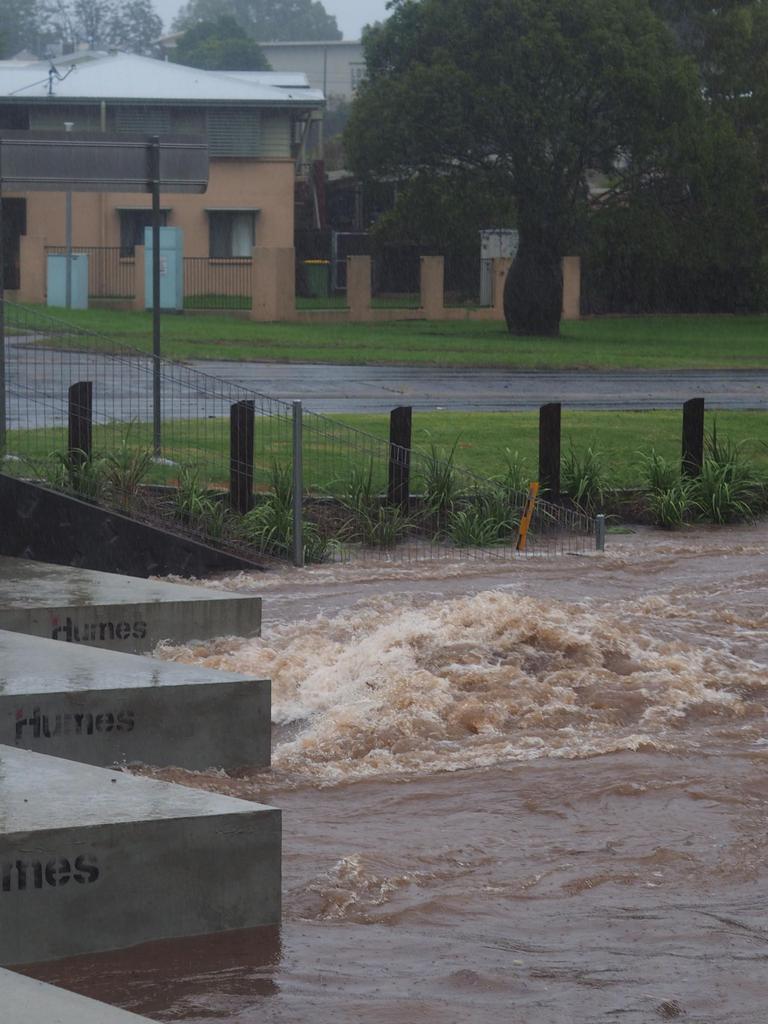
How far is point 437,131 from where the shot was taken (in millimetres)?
37906

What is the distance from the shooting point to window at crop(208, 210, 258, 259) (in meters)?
51.7

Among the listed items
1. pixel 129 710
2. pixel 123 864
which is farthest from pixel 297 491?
pixel 123 864

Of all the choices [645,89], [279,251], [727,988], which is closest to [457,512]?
[727,988]

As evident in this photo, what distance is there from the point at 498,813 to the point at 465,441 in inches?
415

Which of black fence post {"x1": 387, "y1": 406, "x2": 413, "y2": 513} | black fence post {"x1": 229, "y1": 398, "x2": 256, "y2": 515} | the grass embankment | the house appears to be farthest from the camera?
the house

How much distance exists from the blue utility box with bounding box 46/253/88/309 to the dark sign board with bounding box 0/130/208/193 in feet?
91.4

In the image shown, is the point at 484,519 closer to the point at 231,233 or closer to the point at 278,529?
the point at 278,529

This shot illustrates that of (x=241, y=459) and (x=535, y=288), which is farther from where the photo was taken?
(x=535, y=288)

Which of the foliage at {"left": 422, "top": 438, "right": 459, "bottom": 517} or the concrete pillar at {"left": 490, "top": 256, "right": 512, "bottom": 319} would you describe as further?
the concrete pillar at {"left": 490, "top": 256, "right": 512, "bottom": 319}

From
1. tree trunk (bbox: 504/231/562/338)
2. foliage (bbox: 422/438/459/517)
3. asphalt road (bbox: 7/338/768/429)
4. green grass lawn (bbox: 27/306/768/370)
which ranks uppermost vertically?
tree trunk (bbox: 504/231/562/338)

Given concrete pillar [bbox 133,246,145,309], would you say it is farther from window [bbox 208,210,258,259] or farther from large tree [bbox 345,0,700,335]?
window [bbox 208,210,258,259]

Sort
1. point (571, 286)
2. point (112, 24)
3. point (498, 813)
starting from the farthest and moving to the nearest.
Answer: point (112, 24)
point (571, 286)
point (498, 813)

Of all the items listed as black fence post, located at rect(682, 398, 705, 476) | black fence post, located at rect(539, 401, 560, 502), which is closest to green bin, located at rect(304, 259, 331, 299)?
black fence post, located at rect(682, 398, 705, 476)

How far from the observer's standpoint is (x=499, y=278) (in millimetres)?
46031
